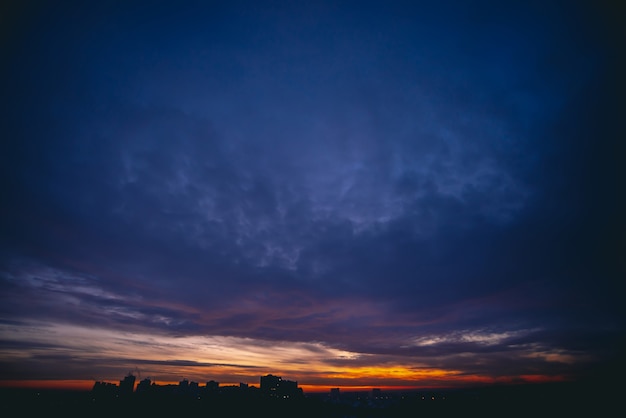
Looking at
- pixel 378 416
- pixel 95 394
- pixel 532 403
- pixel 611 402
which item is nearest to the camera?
pixel 611 402

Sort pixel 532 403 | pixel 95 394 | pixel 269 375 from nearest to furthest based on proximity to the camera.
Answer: pixel 532 403 < pixel 95 394 < pixel 269 375

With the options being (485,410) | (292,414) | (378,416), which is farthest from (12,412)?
(485,410)

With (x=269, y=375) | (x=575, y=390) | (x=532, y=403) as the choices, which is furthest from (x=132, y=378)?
(x=575, y=390)

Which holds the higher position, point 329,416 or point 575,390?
point 575,390

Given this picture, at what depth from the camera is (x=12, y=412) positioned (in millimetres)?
35500

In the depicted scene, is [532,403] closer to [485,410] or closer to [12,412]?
[485,410]

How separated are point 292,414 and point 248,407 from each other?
28.8 feet

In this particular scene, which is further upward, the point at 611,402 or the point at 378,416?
the point at 611,402

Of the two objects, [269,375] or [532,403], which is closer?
[532,403]

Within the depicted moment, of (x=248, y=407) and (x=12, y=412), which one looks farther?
(x=248, y=407)

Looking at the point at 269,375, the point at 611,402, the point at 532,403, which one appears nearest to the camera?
the point at 611,402

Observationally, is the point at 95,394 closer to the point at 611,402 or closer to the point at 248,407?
the point at 248,407

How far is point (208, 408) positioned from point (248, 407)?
22.9 ft

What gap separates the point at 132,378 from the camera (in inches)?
3073
